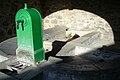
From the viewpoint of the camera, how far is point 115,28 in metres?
6.21

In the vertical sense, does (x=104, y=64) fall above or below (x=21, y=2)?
below

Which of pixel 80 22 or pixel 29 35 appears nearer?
pixel 29 35

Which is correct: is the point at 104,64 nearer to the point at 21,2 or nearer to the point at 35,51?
the point at 35,51

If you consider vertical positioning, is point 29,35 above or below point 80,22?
below

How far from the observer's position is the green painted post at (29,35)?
248 cm

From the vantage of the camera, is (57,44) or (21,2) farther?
(21,2)

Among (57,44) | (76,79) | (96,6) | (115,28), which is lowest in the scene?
(76,79)

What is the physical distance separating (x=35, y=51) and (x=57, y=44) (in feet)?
9.06

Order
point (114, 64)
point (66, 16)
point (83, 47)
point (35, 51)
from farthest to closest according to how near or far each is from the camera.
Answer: point (66, 16) < point (83, 47) < point (114, 64) < point (35, 51)

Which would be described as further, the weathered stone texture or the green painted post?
the weathered stone texture

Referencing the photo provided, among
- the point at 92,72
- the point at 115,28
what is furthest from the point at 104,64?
the point at 115,28

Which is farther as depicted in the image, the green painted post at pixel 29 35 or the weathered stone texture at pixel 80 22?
the weathered stone texture at pixel 80 22

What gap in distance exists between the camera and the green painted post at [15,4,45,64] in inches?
97.8

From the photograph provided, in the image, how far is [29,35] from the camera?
8.23 ft
